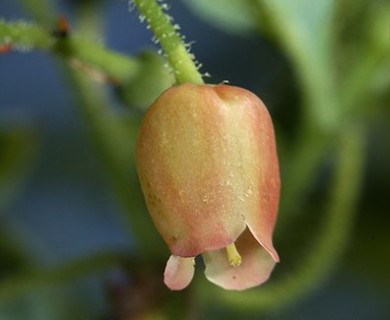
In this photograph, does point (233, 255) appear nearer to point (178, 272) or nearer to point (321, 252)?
point (178, 272)

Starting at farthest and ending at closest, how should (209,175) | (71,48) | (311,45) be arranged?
(311,45) → (71,48) → (209,175)

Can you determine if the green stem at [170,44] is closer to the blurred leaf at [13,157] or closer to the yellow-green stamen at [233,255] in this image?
the yellow-green stamen at [233,255]

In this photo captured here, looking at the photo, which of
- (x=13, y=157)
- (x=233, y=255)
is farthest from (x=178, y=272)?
(x=13, y=157)

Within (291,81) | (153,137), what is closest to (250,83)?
(291,81)

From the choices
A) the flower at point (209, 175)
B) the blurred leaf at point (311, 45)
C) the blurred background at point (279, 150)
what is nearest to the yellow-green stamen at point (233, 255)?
the flower at point (209, 175)

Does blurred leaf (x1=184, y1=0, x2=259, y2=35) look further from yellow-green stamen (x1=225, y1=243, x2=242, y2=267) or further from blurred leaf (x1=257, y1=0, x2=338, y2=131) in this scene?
yellow-green stamen (x1=225, y1=243, x2=242, y2=267)

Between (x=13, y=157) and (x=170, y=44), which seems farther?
(x=13, y=157)

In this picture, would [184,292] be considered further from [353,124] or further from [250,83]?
[250,83]
